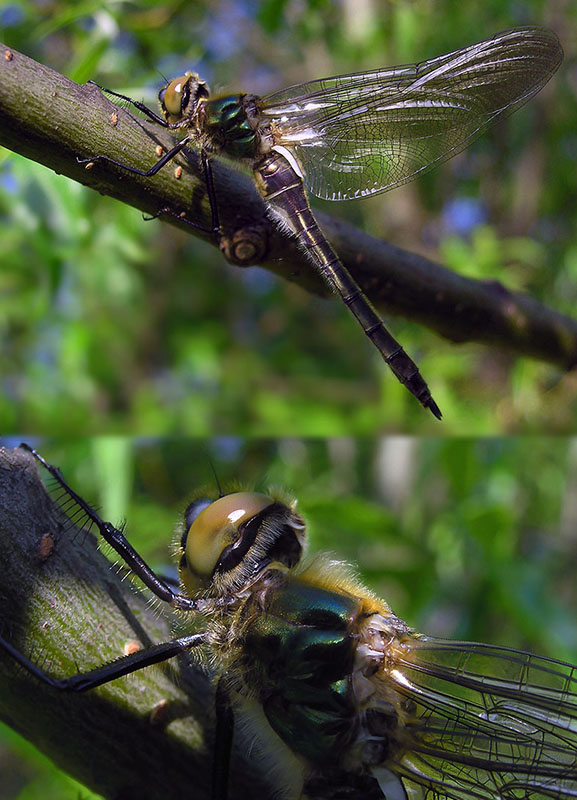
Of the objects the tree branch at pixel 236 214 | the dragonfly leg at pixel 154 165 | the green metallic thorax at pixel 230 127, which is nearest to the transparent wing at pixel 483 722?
the tree branch at pixel 236 214

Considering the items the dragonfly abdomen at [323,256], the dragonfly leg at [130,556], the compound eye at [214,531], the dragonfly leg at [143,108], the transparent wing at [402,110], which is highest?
the transparent wing at [402,110]

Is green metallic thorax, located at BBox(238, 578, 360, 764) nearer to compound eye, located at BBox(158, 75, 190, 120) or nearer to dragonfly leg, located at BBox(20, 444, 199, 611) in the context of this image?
dragonfly leg, located at BBox(20, 444, 199, 611)

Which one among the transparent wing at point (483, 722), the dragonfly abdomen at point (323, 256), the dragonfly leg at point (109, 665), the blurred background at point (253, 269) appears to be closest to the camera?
the dragonfly leg at point (109, 665)

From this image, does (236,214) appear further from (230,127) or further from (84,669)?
(84,669)

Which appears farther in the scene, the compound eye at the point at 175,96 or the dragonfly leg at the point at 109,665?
the compound eye at the point at 175,96

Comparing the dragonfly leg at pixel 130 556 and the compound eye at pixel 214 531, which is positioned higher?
the compound eye at pixel 214 531

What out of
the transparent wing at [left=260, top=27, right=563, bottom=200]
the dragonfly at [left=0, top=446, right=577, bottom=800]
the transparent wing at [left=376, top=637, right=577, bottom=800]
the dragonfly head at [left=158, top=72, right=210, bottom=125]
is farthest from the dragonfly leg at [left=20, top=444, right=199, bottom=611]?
the transparent wing at [left=260, top=27, right=563, bottom=200]

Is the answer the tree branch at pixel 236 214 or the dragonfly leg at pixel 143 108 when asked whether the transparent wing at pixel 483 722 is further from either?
the dragonfly leg at pixel 143 108
